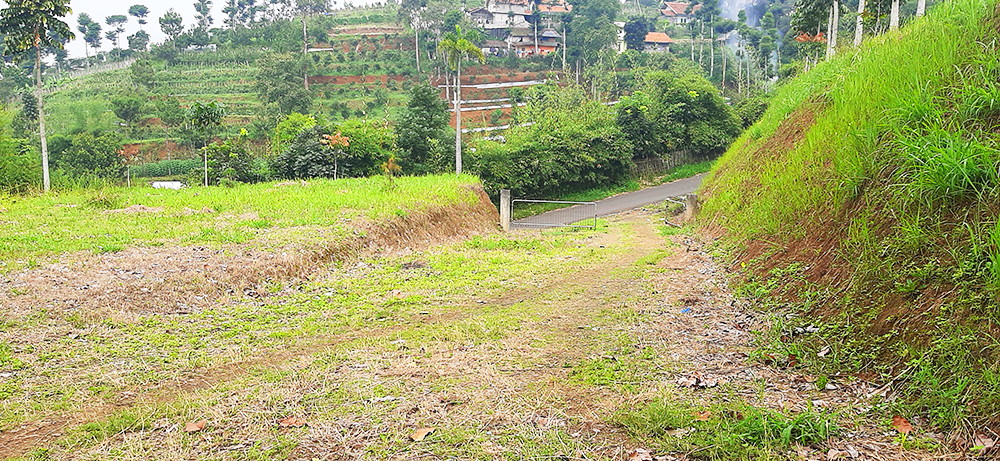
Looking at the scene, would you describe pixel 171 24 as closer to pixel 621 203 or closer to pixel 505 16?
pixel 505 16

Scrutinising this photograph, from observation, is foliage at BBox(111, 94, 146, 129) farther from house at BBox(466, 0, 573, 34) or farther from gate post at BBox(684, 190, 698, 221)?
gate post at BBox(684, 190, 698, 221)

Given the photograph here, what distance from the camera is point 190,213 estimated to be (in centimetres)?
1097

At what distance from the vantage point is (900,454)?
2.86m

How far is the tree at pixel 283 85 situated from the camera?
4653 centimetres

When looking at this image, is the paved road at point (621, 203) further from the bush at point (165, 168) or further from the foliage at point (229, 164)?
the bush at point (165, 168)

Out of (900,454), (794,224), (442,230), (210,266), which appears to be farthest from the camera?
(442,230)

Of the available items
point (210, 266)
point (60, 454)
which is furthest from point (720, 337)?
point (210, 266)

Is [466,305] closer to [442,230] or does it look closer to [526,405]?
[526,405]

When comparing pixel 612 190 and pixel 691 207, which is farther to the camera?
pixel 612 190

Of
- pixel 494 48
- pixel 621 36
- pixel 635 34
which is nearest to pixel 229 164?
pixel 494 48

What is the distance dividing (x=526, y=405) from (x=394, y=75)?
6068 cm

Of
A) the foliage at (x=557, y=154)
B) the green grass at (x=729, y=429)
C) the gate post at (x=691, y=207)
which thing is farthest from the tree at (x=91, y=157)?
the green grass at (x=729, y=429)

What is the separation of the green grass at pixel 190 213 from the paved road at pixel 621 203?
27.1 feet

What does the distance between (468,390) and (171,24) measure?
81211 millimetres
